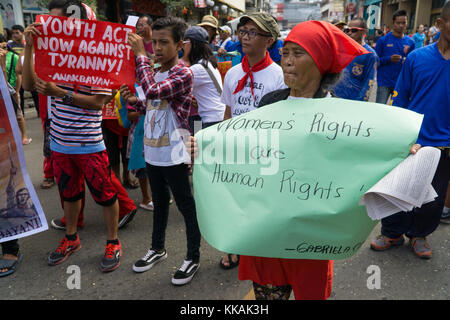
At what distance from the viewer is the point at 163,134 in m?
2.35

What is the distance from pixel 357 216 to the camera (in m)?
1.23

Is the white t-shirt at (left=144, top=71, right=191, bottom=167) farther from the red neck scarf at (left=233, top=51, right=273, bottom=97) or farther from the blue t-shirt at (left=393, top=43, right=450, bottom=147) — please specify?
the blue t-shirt at (left=393, top=43, right=450, bottom=147)

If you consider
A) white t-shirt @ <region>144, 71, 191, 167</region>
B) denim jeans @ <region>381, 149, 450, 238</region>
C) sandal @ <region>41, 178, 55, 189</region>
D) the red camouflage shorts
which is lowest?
sandal @ <region>41, 178, 55, 189</region>

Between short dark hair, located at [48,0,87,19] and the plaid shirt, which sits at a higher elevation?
short dark hair, located at [48,0,87,19]

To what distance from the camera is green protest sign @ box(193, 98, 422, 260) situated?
1221 mm

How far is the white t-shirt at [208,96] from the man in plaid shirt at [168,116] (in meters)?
0.77

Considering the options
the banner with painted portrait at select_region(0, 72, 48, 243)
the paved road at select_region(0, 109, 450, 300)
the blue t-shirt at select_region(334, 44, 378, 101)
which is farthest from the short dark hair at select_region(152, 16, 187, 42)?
the blue t-shirt at select_region(334, 44, 378, 101)

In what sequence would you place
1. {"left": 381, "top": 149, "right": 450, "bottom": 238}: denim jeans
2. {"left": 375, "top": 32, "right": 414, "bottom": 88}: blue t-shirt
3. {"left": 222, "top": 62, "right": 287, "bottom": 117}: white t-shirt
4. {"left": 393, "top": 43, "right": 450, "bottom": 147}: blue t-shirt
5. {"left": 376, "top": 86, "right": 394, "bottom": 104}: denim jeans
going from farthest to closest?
1. {"left": 376, "top": 86, "right": 394, "bottom": 104}: denim jeans
2. {"left": 375, "top": 32, "right": 414, "bottom": 88}: blue t-shirt
3. {"left": 381, "top": 149, "right": 450, "bottom": 238}: denim jeans
4. {"left": 393, "top": 43, "right": 450, "bottom": 147}: blue t-shirt
5. {"left": 222, "top": 62, "right": 287, "bottom": 117}: white t-shirt

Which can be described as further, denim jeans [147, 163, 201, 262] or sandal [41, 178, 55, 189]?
sandal [41, 178, 55, 189]

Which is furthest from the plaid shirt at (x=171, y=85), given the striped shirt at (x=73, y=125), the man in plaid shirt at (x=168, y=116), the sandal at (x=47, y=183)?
the sandal at (x=47, y=183)

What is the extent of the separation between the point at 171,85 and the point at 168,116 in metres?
0.24

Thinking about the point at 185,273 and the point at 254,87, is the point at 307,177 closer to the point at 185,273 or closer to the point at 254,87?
the point at 254,87

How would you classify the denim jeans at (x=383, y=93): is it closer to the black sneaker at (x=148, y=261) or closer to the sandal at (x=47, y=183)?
the black sneaker at (x=148, y=261)

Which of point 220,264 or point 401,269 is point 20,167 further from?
point 401,269
